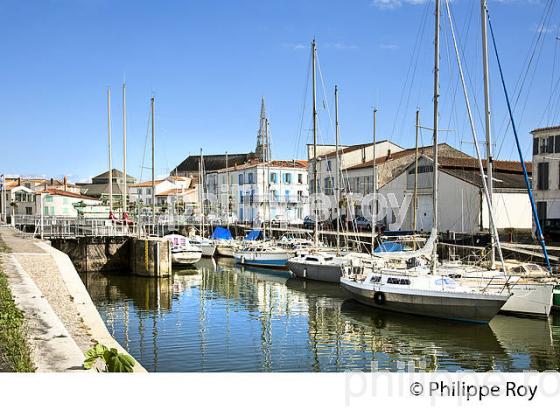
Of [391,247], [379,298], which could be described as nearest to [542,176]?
[391,247]

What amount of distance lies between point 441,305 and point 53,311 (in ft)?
49.0

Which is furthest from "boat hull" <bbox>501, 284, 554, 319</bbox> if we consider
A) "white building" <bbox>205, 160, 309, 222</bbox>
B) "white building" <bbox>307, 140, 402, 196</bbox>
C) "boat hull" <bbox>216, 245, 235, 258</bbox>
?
"white building" <bbox>205, 160, 309, 222</bbox>

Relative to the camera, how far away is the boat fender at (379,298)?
24.9 metres

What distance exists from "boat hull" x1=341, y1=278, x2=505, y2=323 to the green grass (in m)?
15.9

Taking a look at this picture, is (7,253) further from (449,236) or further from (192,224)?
(192,224)

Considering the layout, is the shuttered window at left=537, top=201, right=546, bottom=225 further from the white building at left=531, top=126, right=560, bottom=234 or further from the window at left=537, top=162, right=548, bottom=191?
the window at left=537, top=162, right=548, bottom=191

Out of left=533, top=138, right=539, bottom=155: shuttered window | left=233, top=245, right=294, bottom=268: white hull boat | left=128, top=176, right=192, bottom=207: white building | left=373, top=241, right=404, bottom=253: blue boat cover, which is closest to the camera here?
left=373, top=241, right=404, bottom=253: blue boat cover

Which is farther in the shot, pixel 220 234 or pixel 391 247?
pixel 220 234

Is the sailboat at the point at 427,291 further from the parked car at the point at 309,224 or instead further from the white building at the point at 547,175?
Result: the parked car at the point at 309,224

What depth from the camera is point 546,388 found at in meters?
9.12

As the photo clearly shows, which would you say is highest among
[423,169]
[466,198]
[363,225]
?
[423,169]

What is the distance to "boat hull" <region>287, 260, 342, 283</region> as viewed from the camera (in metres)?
33.8

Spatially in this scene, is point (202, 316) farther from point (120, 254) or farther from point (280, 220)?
point (280, 220)

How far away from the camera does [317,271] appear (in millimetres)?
34812
